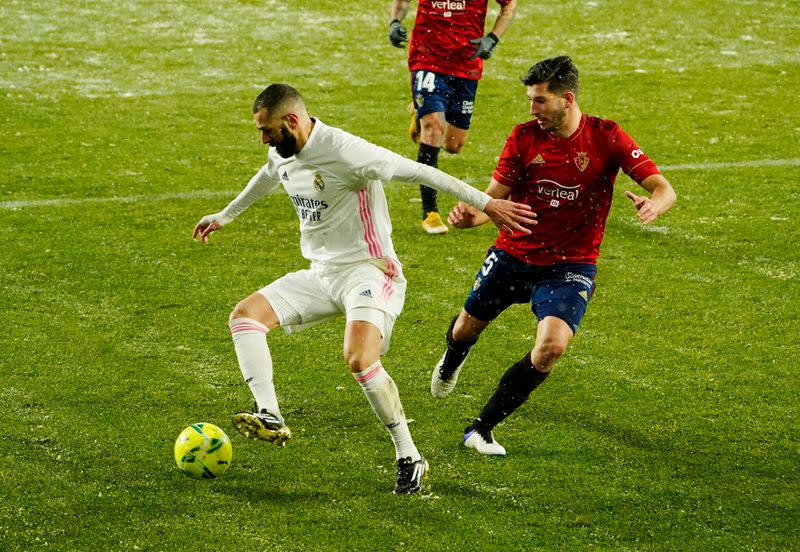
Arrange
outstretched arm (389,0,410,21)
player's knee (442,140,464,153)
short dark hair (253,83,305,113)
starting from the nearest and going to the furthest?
short dark hair (253,83,305,113) < player's knee (442,140,464,153) < outstretched arm (389,0,410,21)

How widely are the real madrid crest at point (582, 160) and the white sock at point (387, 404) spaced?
1.62m

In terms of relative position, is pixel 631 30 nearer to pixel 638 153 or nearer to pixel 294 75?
pixel 294 75

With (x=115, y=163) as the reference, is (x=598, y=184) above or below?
above

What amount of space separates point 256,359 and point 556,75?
2245mm

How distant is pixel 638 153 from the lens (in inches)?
252

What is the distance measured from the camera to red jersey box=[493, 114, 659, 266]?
21.1 feet

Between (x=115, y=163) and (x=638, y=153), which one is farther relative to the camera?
(x=115, y=163)

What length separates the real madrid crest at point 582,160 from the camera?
643cm

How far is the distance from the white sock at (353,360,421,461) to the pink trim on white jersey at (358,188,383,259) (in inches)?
28.8

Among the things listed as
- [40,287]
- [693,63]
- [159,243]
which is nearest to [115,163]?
[159,243]

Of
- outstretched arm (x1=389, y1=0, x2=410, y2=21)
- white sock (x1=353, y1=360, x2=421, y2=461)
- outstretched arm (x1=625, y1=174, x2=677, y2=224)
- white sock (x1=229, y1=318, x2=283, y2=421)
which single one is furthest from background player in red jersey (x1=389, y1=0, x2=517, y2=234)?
white sock (x1=353, y1=360, x2=421, y2=461)

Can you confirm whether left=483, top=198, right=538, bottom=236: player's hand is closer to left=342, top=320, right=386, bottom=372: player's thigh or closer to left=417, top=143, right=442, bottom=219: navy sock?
left=342, top=320, right=386, bottom=372: player's thigh

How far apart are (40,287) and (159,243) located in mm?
1389

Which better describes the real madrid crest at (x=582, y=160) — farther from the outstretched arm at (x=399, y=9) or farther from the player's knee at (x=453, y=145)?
the outstretched arm at (x=399, y=9)
